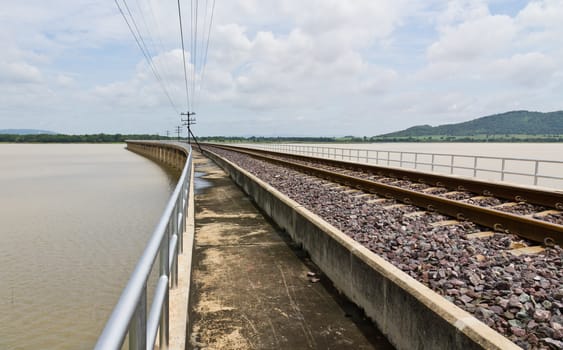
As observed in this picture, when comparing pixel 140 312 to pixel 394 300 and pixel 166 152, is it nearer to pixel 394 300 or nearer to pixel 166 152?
Result: pixel 394 300

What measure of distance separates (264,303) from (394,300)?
5.64 ft

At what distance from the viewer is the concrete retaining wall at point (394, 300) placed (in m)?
2.92

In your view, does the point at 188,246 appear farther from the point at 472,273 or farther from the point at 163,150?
the point at 163,150

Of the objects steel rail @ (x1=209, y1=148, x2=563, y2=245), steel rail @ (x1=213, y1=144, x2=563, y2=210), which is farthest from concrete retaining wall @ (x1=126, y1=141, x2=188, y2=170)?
steel rail @ (x1=209, y1=148, x2=563, y2=245)

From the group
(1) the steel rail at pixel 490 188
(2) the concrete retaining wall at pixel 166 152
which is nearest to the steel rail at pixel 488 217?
(1) the steel rail at pixel 490 188

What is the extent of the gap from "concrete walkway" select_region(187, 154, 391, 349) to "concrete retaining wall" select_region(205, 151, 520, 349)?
0.19m

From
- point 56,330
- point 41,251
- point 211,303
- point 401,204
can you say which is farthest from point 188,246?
point 41,251

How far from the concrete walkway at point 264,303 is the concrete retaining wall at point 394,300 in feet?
0.61

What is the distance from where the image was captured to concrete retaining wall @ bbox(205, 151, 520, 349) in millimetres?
2916

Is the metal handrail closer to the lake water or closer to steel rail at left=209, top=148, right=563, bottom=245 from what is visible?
the lake water

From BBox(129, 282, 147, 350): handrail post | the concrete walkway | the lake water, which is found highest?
BBox(129, 282, 147, 350): handrail post

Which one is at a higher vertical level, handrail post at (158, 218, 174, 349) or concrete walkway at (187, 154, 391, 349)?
handrail post at (158, 218, 174, 349)

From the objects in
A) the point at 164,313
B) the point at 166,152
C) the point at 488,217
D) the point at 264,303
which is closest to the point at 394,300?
the point at 264,303

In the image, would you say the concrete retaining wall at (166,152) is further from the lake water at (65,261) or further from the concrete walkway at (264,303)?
the concrete walkway at (264,303)
